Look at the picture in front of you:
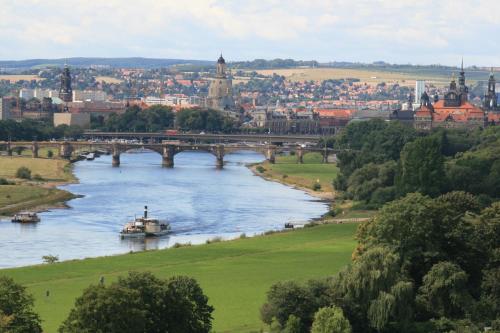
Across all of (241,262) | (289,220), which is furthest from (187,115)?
(241,262)

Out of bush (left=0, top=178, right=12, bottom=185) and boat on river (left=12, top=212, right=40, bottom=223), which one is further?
bush (left=0, top=178, right=12, bottom=185)

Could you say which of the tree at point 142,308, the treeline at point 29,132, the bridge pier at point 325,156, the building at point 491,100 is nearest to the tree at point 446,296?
the tree at point 142,308

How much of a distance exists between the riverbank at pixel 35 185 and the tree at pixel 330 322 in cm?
3694

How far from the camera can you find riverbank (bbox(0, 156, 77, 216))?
238ft

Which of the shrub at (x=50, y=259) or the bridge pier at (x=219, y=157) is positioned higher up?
the shrub at (x=50, y=259)

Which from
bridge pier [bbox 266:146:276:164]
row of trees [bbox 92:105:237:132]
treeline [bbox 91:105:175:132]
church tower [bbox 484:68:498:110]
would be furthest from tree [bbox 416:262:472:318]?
church tower [bbox 484:68:498:110]

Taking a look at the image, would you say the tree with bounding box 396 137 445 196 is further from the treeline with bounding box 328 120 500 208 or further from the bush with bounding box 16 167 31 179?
the bush with bounding box 16 167 31 179

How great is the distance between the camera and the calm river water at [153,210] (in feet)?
187

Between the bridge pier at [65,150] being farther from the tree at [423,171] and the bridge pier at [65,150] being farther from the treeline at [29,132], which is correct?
the tree at [423,171]

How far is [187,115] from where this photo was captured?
536 ft

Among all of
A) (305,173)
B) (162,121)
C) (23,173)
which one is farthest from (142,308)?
(162,121)

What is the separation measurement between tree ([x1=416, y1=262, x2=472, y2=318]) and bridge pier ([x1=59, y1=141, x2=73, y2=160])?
79.0m

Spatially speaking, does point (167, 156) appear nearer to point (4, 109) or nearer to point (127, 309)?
point (4, 109)

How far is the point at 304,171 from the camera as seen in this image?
10469 centimetres
